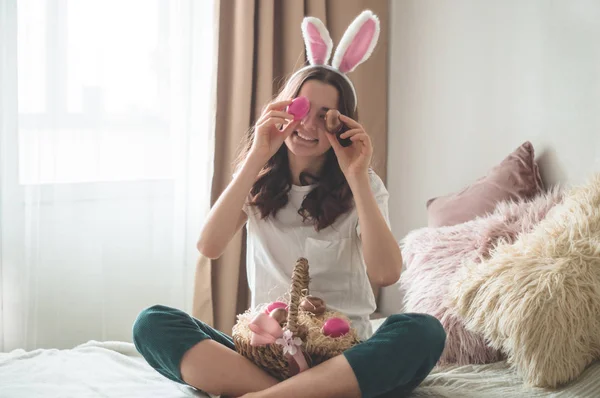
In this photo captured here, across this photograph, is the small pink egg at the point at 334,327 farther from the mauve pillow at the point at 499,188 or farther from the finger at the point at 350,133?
the mauve pillow at the point at 499,188

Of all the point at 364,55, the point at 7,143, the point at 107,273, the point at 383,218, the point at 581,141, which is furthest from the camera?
the point at 107,273

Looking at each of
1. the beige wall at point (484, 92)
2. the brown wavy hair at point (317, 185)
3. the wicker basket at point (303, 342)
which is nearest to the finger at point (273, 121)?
the brown wavy hair at point (317, 185)

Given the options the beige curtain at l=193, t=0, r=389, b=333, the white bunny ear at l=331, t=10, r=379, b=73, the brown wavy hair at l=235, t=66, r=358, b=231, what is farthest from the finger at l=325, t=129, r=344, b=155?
the beige curtain at l=193, t=0, r=389, b=333

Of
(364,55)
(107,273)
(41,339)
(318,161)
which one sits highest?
(364,55)

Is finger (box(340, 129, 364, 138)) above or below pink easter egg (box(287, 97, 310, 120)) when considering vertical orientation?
below

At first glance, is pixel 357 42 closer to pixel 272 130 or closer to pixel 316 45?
pixel 316 45

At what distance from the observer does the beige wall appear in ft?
6.75

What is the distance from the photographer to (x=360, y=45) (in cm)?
184

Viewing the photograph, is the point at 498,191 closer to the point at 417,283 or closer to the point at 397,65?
the point at 417,283

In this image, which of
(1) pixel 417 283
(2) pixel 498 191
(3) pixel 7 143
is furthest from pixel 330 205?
(3) pixel 7 143

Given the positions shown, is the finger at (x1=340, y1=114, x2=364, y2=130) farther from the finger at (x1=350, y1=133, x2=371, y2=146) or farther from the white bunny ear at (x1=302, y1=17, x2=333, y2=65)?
the white bunny ear at (x1=302, y1=17, x2=333, y2=65)

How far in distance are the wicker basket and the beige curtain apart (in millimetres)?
1110

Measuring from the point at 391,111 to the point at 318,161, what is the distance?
1.06 m

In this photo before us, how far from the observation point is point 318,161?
6.29 feet
